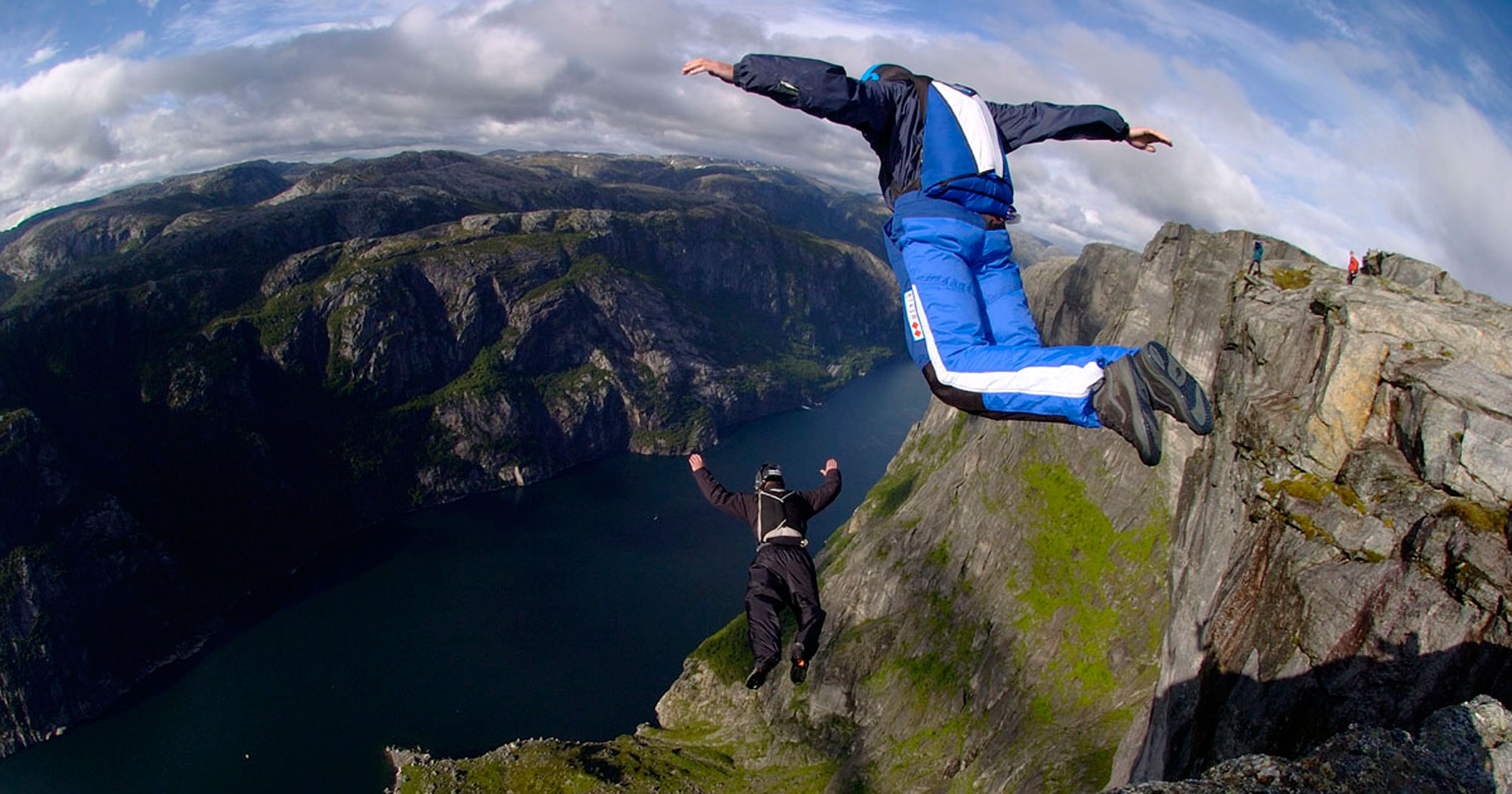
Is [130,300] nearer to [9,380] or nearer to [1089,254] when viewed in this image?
[9,380]

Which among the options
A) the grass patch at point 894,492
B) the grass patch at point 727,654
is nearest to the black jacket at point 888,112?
the grass patch at point 727,654

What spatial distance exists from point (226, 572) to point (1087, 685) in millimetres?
175432

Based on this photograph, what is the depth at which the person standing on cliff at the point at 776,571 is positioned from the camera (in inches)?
463

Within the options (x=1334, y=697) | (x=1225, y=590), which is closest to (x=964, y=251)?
(x=1334, y=697)

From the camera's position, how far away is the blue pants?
23.5 feet

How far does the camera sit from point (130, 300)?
19900 centimetres

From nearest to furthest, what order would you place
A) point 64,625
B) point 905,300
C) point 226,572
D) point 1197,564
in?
point 905,300 → point 1197,564 → point 64,625 → point 226,572

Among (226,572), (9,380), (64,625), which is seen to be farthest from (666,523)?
(9,380)

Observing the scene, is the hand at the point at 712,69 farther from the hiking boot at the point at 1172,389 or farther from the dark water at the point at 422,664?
the dark water at the point at 422,664

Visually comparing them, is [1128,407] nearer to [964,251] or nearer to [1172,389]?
[1172,389]

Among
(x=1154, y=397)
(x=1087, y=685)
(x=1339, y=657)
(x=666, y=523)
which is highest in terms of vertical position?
(x=1154, y=397)

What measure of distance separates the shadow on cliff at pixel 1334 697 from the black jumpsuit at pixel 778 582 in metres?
6.55

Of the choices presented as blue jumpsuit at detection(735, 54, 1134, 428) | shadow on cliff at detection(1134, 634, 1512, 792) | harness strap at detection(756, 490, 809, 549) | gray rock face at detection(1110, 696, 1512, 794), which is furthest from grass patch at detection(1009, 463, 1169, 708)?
blue jumpsuit at detection(735, 54, 1134, 428)

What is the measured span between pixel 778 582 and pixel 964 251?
21.1 ft
